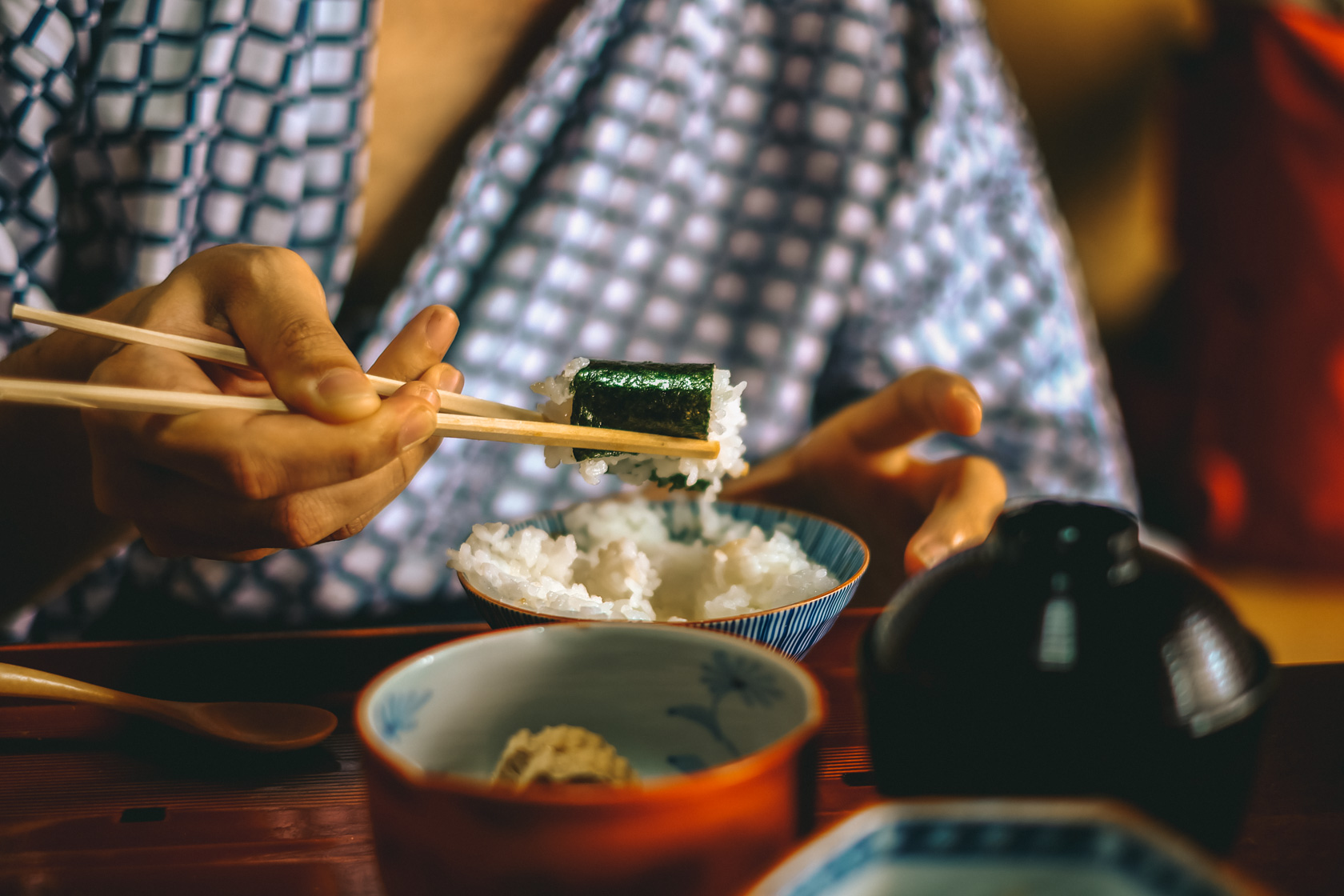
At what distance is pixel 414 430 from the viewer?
0.72m

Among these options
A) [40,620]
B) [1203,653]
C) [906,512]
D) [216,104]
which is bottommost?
[40,620]

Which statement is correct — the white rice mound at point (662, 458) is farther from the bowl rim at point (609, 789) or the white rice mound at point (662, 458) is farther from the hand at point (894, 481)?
the bowl rim at point (609, 789)

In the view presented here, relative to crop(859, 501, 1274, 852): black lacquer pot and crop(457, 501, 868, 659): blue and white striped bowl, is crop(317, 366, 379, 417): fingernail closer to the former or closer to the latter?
crop(457, 501, 868, 659): blue and white striped bowl

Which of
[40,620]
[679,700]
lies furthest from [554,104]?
[679,700]

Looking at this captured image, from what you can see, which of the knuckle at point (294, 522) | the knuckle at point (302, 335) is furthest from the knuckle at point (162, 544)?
the knuckle at point (302, 335)

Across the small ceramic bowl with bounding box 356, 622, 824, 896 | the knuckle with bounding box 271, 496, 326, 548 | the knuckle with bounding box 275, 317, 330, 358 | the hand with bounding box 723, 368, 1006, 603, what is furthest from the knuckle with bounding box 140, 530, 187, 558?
the hand with bounding box 723, 368, 1006, 603

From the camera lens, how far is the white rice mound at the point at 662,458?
90 cm

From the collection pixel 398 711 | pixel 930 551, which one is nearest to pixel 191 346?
pixel 398 711

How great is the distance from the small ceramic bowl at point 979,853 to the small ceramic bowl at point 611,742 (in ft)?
0.19

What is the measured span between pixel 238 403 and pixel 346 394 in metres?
0.10

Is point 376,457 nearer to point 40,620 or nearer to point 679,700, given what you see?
point 679,700

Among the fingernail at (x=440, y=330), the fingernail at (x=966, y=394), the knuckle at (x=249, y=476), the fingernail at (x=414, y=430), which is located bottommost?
the knuckle at (x=249, y=476)

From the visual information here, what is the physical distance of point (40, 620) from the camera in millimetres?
1365

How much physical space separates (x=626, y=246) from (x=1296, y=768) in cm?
135
